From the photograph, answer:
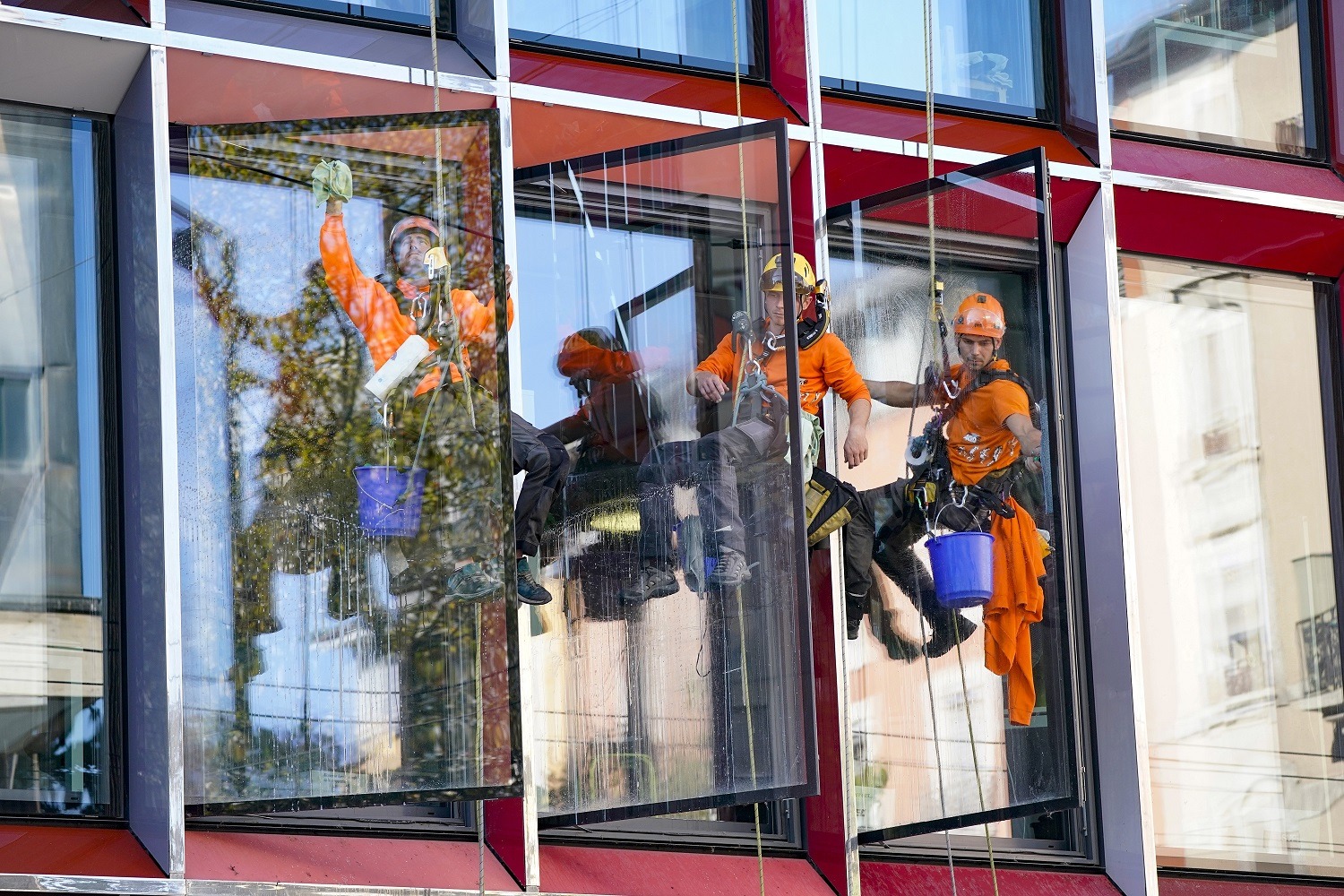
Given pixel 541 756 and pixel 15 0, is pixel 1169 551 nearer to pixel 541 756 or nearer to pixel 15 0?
pixel 541 756

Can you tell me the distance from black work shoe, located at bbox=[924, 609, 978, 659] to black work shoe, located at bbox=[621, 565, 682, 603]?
1.16 m

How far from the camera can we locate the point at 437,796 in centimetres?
613

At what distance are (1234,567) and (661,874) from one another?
3.26 metres

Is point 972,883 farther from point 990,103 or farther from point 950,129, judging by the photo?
point 990,103

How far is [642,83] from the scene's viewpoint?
7.87 meters

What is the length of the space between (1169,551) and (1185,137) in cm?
195

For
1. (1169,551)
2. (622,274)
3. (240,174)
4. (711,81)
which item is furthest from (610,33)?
(1169,551)

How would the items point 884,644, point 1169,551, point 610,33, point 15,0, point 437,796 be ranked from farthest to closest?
point 1169,551
point 610,33
point 884,644
point 15,0
point 437,796

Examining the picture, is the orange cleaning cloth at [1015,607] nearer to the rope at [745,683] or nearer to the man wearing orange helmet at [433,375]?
the rope at [745,683]

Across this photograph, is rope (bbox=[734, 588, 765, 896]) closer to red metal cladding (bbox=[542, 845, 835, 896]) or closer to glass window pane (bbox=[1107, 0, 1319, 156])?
red metal cladding (bbox=[542, 845, 835, 896])

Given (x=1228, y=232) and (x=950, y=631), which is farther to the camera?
(x=1228, y=232)

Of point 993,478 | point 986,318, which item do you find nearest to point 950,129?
point 986,318

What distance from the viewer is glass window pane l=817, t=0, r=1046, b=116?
28.2 ft

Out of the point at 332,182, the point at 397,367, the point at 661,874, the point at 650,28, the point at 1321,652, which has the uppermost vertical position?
the point at 650,28
